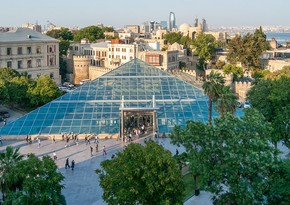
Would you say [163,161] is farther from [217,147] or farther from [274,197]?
[274,197]

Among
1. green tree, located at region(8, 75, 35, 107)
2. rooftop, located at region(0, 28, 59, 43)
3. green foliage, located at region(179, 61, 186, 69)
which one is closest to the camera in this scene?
green tree, located at region(8, 75, 35, 107)

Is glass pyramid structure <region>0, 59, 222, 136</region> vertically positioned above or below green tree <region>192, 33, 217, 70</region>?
below

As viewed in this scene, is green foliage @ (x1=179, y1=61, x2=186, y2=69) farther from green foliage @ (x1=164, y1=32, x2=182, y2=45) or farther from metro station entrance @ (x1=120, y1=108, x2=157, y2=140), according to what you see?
metro station entrance @ (x1=120, y1=108, x2=157, y2=140)

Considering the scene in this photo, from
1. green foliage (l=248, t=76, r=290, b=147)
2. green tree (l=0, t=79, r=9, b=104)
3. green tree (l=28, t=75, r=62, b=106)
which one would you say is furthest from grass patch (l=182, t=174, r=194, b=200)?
green tree (l=0, t=79, r=9, b=104)

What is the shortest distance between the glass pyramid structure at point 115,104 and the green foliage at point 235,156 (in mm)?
22259

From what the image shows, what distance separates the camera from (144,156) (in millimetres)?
20578

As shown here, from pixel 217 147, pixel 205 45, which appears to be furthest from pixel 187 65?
pixel 217 147

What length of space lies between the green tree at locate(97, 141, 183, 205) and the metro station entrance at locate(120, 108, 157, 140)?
910 inches

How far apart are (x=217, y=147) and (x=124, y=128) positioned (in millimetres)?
24130

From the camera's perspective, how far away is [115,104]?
47.9 metres

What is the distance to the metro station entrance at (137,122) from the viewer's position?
44.5 m

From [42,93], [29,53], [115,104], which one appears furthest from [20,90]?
[29,53]

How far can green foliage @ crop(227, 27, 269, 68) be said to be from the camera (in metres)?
83.2

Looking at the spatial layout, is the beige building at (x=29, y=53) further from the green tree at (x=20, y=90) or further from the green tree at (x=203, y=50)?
the green tree at (x=203, y=50)
